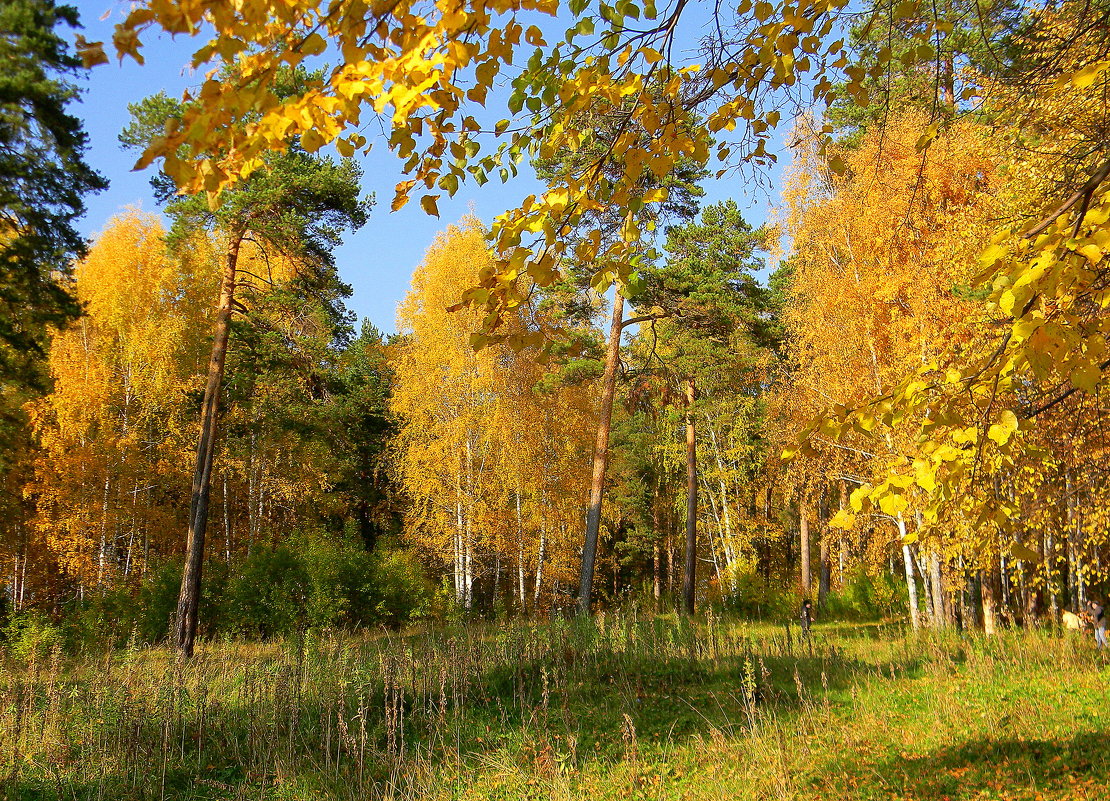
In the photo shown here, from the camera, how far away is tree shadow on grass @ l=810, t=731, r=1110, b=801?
14.4 ft

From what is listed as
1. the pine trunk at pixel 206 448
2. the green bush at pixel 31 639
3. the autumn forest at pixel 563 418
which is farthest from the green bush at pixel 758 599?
the green bush at pixel 31 639

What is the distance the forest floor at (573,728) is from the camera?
464 cm

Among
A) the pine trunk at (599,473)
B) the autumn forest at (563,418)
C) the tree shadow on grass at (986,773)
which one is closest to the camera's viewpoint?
the autumn forest at (563,418)

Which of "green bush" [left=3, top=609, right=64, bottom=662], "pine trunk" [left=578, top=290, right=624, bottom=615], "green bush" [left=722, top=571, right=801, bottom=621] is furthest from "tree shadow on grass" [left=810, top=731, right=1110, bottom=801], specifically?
"green bush" [left=722, top=571, right=801, bottom=621]

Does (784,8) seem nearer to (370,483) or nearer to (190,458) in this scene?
(190,458)

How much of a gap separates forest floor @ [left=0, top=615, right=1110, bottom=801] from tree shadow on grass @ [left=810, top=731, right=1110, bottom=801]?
0.06ft

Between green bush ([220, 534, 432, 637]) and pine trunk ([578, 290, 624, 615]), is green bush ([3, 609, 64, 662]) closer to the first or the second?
green bush ([220, 534, 432, 637])

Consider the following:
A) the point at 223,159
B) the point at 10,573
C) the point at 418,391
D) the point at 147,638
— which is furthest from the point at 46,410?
the point at 223,159

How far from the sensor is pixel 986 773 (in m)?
4.75

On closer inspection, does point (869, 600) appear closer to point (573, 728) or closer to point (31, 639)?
point (573, 728)

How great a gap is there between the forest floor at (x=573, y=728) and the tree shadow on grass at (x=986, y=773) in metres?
0.02

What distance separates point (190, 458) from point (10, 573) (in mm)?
5049

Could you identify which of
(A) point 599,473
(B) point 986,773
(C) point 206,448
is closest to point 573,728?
(B) point 986,773

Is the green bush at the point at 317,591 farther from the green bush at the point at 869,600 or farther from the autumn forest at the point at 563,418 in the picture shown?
the green bush at the point at 869,600
